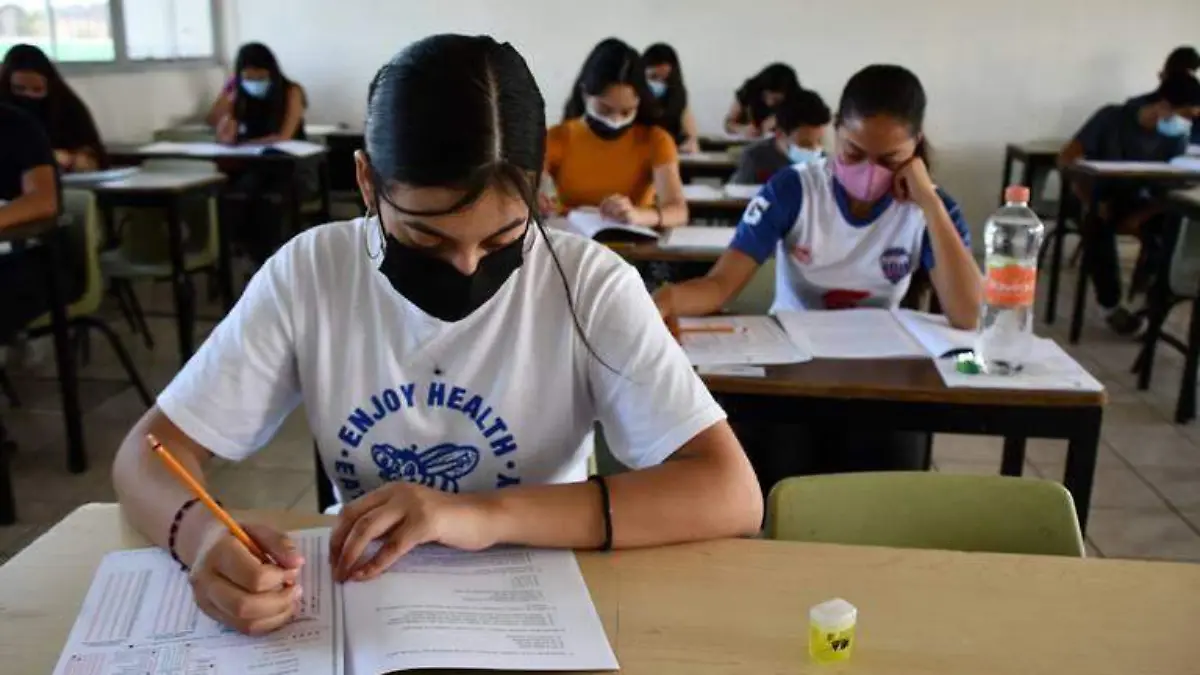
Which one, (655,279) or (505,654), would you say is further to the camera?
(655,279)

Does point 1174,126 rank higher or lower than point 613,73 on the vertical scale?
lower

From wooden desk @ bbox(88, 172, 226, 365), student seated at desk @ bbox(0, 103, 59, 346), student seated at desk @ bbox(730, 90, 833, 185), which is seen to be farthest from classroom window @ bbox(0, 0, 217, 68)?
student seated at desk @ bbox(730, 90, 833, 185)

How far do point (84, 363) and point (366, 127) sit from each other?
357 centimetres

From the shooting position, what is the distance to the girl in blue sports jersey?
7.34 ft

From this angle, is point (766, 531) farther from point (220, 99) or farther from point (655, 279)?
point (220, 99)

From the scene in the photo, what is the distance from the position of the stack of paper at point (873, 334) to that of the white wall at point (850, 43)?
4.65m

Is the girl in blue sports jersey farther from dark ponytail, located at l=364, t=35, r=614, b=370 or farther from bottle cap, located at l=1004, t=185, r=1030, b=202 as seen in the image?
dark ponytail, located at l=364, t=35, r=614, b=370

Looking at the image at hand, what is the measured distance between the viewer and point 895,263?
7.96 feet

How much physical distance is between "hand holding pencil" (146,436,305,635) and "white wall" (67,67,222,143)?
5157 mm

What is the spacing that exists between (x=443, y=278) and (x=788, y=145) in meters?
3.33

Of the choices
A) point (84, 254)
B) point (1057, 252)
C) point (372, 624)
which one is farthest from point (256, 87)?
point (372, 624)

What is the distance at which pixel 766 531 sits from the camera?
1.30 m

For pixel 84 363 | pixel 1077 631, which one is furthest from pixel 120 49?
pixel 1077 631

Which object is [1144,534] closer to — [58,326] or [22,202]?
[58,326]
